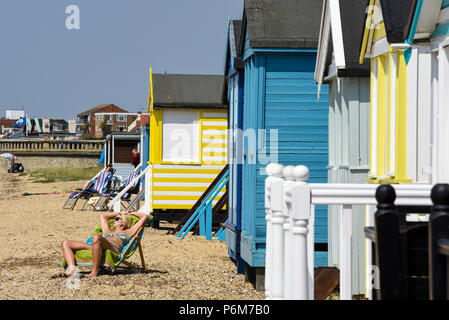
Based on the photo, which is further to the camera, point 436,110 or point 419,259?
point 436,110

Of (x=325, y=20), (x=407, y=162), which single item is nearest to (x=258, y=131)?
(x=325, y=20)

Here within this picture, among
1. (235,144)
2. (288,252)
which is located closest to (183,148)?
(235,144)

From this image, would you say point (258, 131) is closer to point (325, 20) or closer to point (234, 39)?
point (325, 20)

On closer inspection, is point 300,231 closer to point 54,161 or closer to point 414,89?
point 414,89

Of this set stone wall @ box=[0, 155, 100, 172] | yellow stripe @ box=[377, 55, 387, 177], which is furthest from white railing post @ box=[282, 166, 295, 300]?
stone wall @ box=[0, 155, 100, 172]

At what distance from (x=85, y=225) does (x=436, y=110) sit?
13018 millimetres

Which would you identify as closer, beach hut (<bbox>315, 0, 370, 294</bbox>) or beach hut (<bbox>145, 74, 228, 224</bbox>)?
beach hut (<bbox>315, 0, 370, 294</bbox>)

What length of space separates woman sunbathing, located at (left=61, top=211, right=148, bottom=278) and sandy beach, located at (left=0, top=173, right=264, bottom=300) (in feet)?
0.72

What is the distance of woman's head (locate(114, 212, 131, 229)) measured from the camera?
9.88m

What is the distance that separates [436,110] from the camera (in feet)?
17.8

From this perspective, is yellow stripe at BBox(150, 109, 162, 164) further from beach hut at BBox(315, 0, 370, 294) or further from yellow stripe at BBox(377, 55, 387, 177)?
yellow stripe at BBox(377, 55, 387, 177)

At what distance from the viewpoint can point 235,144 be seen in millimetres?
10438
